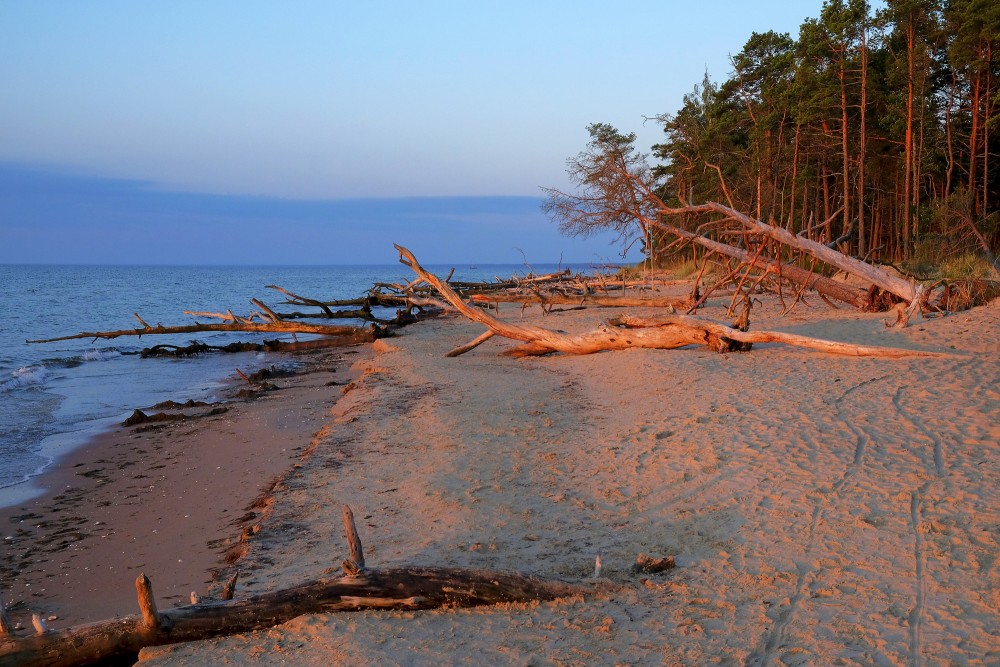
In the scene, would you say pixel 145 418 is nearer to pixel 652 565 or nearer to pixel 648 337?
pixel 648 337

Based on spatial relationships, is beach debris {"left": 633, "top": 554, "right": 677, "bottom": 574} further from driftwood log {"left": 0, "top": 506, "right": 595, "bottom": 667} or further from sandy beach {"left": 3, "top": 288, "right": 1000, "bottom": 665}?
driftwood log {"left": 0, "top": 506, "right": 595, "bottom": 667}

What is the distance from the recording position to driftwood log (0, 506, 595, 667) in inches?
131

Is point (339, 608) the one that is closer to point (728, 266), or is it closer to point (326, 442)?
point (326, 442)

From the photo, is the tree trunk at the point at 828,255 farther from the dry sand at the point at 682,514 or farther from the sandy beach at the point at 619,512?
the dry sand at the point at 682,514

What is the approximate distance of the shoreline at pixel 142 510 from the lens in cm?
456

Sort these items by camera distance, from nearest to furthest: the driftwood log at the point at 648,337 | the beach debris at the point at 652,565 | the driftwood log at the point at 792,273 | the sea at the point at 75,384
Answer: the beach debris at the point at 652,565 → the sea at the point at 75,384 → the driftwood log at the point at 648,337 → the driftwood log at the point at 792,273

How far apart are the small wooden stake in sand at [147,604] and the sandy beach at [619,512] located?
0.14 meters

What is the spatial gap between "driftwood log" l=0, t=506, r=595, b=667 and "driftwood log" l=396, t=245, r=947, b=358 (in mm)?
6823

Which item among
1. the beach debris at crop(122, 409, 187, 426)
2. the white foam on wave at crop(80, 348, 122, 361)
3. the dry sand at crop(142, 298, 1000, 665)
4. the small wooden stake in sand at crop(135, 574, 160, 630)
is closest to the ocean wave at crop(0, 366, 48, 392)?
the white foam on wave at crop(80, 348, 122, 361)

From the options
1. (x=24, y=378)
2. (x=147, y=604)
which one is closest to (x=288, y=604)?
(x=147, y=604)

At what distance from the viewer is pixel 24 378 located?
575 inches

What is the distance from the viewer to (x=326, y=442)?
7.39 metres

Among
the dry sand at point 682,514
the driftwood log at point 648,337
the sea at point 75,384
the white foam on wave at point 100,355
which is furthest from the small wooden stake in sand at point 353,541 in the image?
the white foam on wave at point 100,355

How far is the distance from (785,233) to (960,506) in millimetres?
8129
